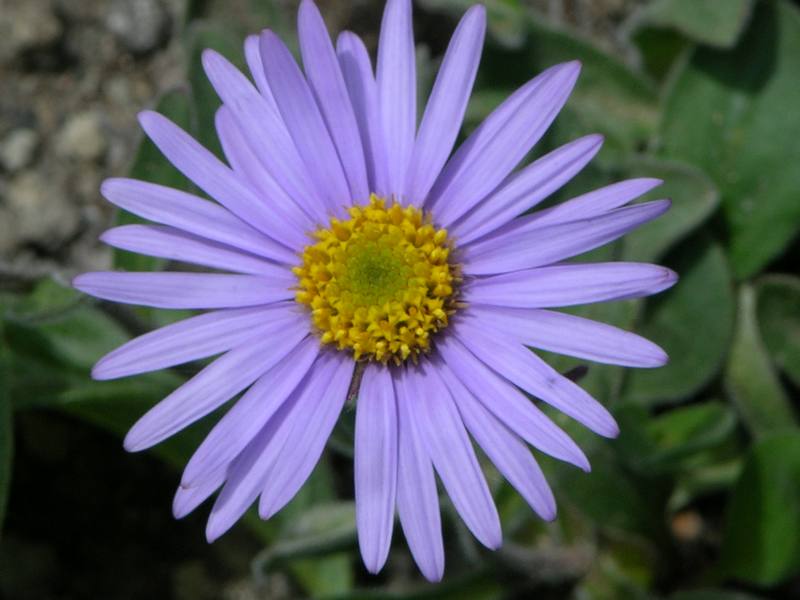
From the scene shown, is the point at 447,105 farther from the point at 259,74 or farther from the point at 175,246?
the point at 175,246

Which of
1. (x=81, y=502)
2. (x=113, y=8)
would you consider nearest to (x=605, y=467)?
(x=81, y=502)

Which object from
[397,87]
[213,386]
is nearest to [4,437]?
[213,386]

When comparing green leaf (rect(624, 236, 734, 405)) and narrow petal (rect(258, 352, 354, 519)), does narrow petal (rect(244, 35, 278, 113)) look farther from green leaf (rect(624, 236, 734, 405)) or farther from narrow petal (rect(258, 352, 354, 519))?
green leaf (rect(624, 236, 734, 405))

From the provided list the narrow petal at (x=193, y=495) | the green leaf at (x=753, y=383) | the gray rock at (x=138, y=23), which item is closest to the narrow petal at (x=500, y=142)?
the narrow petal at (x=193, y=495)

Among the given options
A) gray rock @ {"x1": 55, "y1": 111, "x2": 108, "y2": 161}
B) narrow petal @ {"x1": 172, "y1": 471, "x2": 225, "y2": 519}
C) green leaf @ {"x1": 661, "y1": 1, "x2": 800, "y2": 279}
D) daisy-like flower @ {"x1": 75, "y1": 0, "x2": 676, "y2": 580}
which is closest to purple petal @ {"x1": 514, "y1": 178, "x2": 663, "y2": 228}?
daisy-like flower @ {"x1": 75, "y1": 0, "x2": 676, "y2": 580}

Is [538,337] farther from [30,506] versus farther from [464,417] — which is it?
[30,506]
